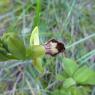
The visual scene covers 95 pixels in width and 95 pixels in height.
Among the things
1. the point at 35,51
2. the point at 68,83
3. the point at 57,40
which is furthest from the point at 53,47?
the point at 68,83

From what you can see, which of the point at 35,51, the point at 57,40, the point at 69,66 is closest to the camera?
the point at 35,51

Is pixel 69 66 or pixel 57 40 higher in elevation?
pixel 57 40

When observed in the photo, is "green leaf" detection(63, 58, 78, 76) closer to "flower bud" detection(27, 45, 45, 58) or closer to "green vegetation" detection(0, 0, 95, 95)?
"green vegetation" detection(0, 0, 95, 95)

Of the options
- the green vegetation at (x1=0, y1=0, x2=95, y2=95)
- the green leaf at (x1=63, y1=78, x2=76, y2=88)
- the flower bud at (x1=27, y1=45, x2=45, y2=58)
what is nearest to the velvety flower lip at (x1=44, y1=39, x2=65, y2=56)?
the flower bud at (x1=27, y1=45, x2=45, y2=58)

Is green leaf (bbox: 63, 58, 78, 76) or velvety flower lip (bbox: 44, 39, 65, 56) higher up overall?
velvety flower lip (bbox: 44, 39, 65, 56)

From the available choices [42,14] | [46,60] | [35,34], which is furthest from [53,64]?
→ [35,34]

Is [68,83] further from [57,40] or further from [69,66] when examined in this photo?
[57,40]
